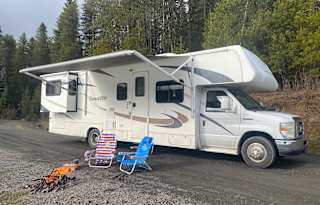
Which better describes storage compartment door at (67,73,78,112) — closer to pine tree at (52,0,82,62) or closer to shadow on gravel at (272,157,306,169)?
shadow on gravel at (272,157,306,169)

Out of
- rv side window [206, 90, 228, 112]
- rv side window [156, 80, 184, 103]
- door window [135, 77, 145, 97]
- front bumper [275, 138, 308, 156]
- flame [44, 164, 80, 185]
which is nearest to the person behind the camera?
flame [44, 164, 80, 185]

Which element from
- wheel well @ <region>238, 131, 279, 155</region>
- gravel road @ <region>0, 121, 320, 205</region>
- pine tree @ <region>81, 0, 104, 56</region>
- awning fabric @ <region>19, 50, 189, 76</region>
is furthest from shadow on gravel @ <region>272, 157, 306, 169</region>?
pine tree @ <region>81, 0, 104, 56</region>

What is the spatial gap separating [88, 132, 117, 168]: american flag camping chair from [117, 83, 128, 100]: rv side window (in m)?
2.57

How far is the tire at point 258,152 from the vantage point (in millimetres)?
→ 7688

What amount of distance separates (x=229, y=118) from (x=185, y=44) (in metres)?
17.3

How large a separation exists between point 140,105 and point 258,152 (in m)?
3.97

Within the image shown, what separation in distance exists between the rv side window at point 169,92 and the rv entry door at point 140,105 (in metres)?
0.44

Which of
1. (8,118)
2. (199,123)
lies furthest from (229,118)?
(8,118)

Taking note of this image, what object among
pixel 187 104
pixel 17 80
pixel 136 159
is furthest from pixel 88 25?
pixel 136 159

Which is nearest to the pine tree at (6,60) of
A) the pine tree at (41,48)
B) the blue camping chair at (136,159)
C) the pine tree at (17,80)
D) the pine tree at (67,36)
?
the pine tree at (17,80)

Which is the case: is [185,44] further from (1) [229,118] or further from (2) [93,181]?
(2) [93,181]

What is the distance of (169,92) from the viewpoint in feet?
31.3

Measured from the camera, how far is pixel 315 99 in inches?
570

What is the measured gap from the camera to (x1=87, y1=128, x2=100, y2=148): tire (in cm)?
1120
